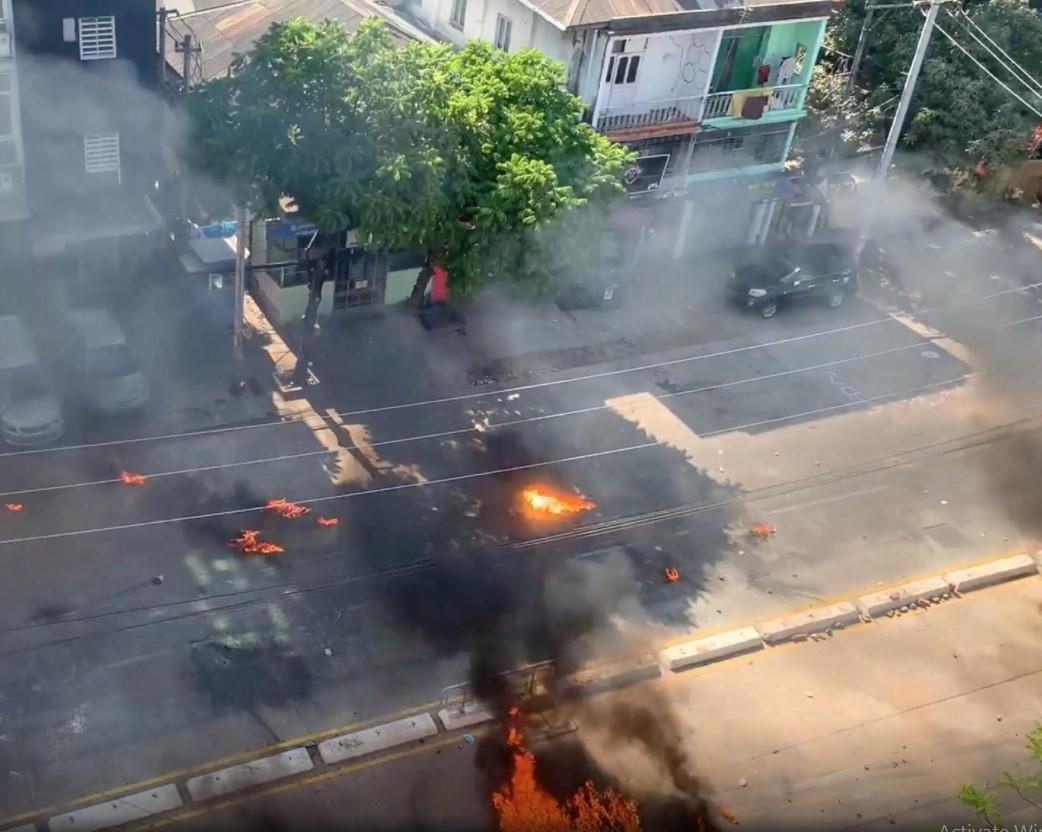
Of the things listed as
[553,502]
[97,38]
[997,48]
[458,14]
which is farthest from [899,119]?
[97,38]

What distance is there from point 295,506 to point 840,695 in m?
10.6

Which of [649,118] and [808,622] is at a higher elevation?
[649,118]

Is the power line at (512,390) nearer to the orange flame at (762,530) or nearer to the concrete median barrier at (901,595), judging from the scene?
the orange flame at (762,530)

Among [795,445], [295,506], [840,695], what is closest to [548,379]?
[795,445]

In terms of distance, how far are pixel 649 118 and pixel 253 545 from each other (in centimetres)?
1514

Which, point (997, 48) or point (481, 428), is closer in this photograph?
point (481, 428)

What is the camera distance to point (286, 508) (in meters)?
21.1

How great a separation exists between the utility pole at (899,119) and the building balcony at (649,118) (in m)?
5.34

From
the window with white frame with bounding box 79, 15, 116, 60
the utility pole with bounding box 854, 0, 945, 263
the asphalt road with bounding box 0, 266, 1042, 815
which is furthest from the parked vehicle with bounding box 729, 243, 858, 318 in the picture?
the window with white frame with bounding box 79, 15, 116, 60

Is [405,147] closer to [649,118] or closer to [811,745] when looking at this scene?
[649,118]

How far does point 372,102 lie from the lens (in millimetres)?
20328

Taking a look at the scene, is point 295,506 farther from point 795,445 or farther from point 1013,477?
point 1013,477

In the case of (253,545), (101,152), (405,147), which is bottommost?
(253,545)

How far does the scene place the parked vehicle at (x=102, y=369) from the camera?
2231 centimetres
